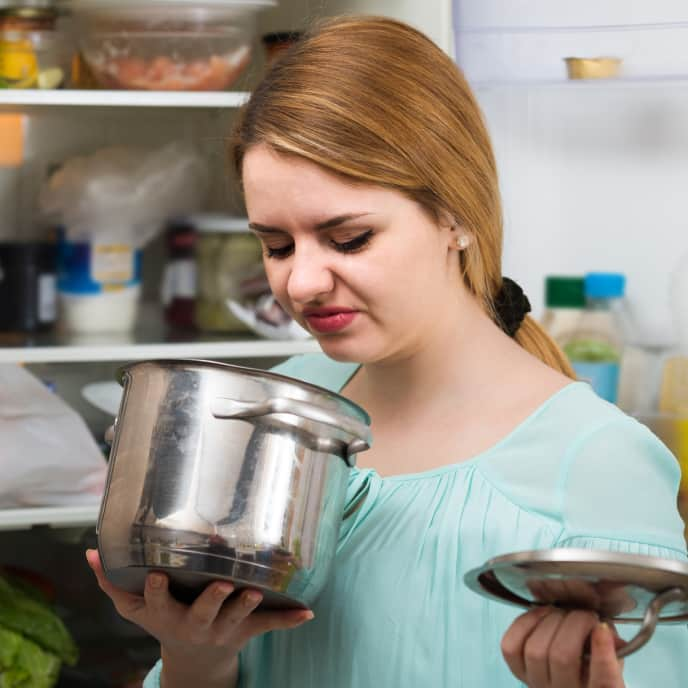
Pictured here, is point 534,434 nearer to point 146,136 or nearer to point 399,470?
point 399,470

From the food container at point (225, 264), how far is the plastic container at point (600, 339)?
0.50m

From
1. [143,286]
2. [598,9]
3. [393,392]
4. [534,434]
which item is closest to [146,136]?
[143,286]

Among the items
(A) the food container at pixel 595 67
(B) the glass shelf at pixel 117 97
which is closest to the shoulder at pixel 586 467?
(A) the food container at pixel 595 67

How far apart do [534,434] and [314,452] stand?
218 millimetres

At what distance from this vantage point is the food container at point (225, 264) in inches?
70.0

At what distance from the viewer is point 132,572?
812 mm

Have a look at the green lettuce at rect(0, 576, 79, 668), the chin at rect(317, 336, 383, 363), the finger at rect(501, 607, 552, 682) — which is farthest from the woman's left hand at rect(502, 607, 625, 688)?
the green lettuce at rect(0, 576, 79, 668)

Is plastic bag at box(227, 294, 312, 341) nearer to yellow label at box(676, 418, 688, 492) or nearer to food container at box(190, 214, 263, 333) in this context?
food container at box(190, 214, 263, 333)

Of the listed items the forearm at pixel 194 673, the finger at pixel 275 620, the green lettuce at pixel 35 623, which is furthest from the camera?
the green lettuce at pixel 35 623

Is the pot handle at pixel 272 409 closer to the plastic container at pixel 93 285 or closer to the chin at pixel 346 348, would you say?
the chin at pixel 346 348

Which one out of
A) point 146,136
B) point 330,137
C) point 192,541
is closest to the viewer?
point 192,541

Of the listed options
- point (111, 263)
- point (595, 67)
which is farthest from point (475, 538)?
point (111, 263)

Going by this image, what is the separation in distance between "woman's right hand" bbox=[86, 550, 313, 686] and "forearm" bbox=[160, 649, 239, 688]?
3 cm

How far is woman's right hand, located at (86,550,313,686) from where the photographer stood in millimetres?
808
